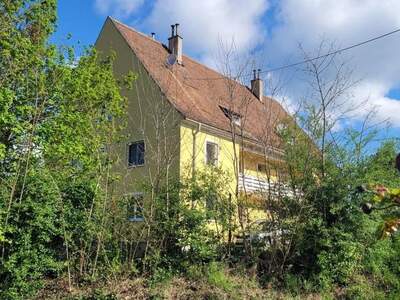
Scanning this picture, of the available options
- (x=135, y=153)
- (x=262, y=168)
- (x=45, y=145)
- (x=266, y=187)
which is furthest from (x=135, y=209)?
(x=135, y=153)

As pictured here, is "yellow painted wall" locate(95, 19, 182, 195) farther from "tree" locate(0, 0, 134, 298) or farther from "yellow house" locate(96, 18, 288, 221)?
"tree" locate(0, 0, 134, 298)

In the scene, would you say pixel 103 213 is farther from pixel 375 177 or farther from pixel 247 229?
pixel 375 177

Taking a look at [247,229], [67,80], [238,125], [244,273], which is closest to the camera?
[244,273]

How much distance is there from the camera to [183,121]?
18812 millimetres

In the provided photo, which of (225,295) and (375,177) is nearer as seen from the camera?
(225,295)

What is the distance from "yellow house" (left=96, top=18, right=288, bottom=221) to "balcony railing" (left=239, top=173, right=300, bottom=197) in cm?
3

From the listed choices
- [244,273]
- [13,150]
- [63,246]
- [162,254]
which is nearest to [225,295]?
[244,273]

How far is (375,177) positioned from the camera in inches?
419

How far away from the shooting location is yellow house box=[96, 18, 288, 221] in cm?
1166

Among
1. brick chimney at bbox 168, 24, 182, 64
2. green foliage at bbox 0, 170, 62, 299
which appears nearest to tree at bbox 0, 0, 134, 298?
green foliage at bbox 0, 170, 62, 299

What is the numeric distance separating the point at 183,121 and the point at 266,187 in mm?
8238

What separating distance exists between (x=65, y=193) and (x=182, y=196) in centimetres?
273

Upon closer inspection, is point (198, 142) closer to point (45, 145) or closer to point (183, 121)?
point (183, 121)

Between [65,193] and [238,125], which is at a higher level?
[238,125]
